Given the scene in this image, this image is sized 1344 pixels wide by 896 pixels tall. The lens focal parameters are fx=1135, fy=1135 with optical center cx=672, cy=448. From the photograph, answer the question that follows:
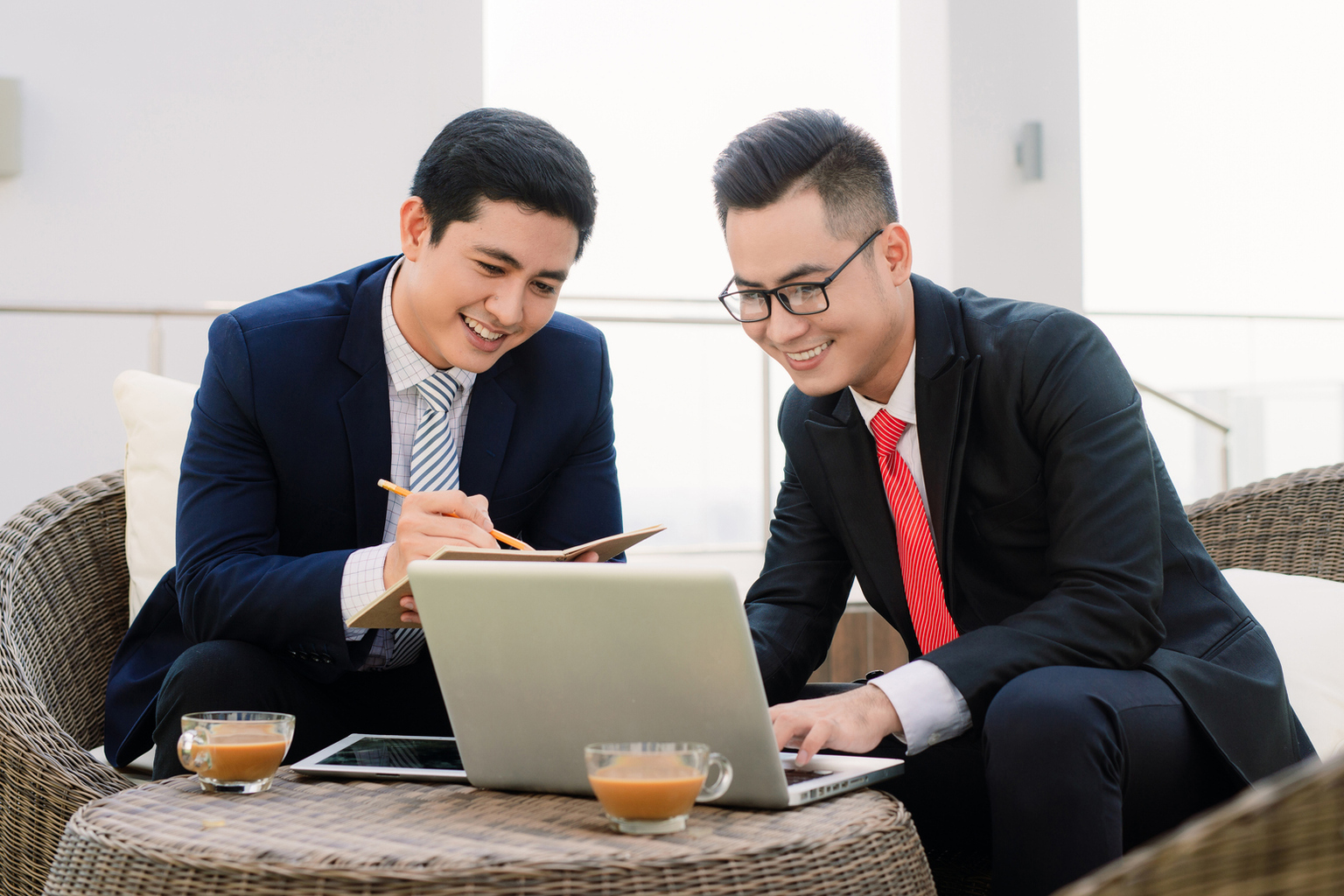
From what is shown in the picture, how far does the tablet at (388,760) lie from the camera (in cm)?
115

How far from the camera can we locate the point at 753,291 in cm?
149

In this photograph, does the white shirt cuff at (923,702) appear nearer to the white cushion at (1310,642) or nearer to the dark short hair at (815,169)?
the dark short hair at (815,169)

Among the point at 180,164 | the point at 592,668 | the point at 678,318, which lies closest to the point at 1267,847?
the point at 592,668

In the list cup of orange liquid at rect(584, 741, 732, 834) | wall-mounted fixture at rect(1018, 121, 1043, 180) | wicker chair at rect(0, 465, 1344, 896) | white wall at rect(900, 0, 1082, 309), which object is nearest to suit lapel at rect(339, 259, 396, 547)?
wicker chair at rect(0, 465, 1344, 896)

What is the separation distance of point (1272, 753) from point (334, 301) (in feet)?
4.60

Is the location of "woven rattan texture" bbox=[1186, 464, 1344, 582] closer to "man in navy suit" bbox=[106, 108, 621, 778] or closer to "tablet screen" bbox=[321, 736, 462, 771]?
"man in navy suit" bbox=[106, 108, 621, 778]

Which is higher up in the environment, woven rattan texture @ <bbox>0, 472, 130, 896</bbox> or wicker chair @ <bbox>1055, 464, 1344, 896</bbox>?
wicker chair @ <bbox>1055, 464, 1344, 896</bbox>

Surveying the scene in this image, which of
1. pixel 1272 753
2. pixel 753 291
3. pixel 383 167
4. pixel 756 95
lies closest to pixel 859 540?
pixel 753 291

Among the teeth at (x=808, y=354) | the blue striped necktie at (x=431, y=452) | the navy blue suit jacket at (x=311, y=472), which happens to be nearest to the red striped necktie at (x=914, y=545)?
the teeth at (x=808, y=354)

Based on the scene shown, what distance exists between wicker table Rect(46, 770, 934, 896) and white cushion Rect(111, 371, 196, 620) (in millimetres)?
831

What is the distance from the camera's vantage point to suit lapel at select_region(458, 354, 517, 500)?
1710mm

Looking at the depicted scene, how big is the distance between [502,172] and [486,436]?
1.29 ft

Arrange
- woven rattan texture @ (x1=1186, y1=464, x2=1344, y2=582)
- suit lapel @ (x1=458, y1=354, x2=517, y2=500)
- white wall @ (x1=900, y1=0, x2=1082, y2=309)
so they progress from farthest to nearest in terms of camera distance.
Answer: white wall @ (x1=900, y1=0, x2=1082, y2=309), woven rattan texture @ (x1=1186, y1=464, x2=1344, y2=582), suit lapel @ (x1=458, y1=354, x2=517, y2=500)

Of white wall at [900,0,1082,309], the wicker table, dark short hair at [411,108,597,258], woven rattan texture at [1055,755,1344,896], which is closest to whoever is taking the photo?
woven rattan texture at [1055,755,1344,896]
